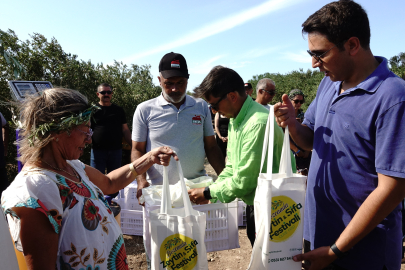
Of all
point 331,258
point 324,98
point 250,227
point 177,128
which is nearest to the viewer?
point 331,258

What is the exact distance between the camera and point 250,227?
7.59 ft

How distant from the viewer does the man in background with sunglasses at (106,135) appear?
5.71 meters

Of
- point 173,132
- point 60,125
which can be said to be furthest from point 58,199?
point 173,132

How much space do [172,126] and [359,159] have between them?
77.3 inches

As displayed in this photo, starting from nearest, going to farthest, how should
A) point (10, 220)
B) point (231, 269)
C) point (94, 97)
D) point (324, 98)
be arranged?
point (10, 220) → point (324, 98) → point (231, 269) → point (94, 97)

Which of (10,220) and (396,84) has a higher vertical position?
(396,84)

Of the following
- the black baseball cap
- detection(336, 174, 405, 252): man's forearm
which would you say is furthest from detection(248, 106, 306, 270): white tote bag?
the black baseball cap

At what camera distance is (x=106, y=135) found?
5711 millimetres

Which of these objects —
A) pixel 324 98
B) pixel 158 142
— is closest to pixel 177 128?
pixel 158 142

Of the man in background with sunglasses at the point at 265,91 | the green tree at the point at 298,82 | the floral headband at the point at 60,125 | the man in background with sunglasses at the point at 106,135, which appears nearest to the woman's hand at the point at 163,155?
the floral headband at the point at 60,125

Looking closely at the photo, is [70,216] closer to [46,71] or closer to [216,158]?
[216,158]

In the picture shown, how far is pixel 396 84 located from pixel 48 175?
1744mm

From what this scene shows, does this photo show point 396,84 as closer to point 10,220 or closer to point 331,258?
point 331,258

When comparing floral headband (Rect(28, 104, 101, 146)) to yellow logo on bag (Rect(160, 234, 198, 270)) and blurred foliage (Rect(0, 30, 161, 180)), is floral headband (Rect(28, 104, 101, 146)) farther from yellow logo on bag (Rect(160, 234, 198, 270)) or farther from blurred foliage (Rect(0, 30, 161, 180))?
blurred foliage (Rect(0, 30, 161, 180))
